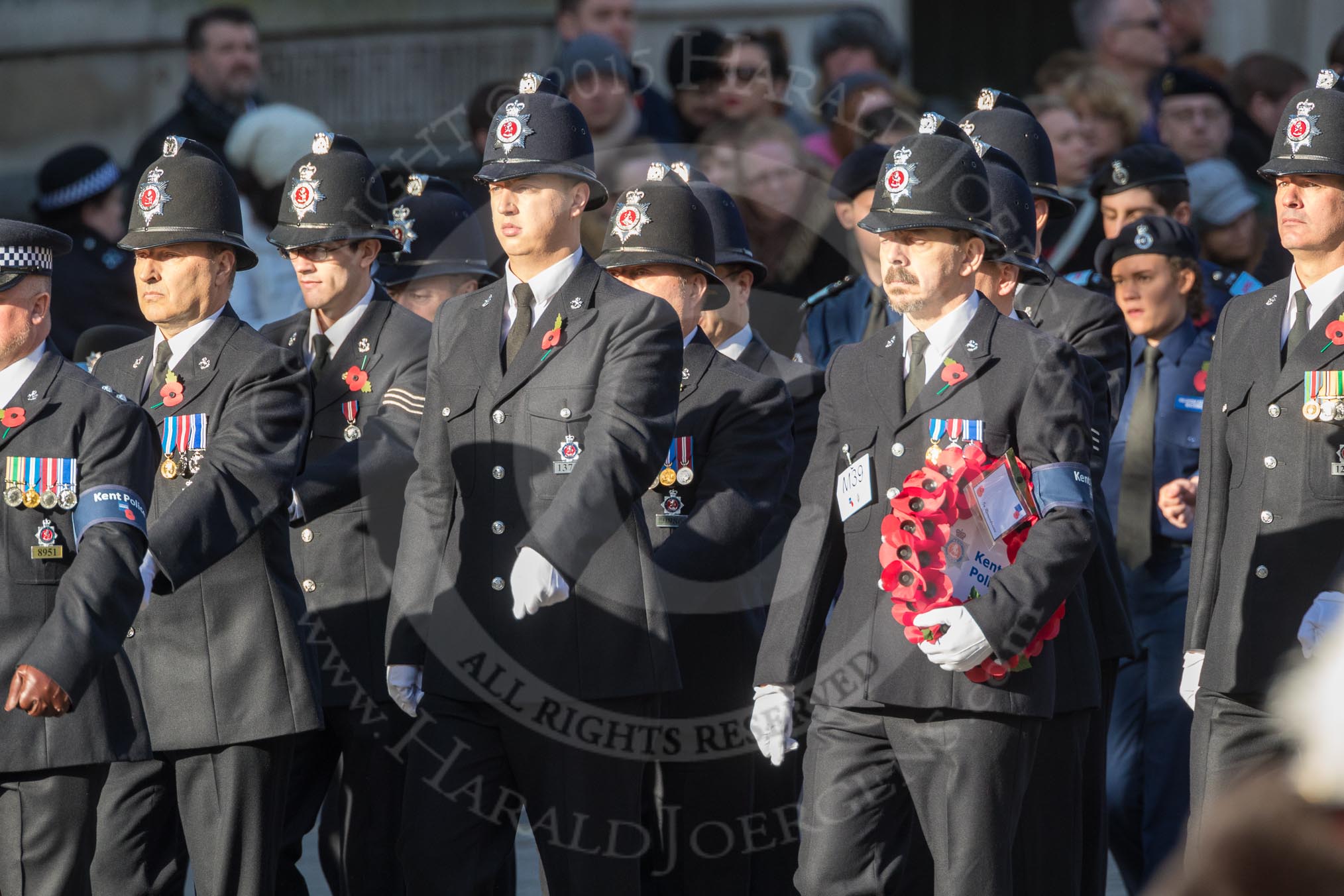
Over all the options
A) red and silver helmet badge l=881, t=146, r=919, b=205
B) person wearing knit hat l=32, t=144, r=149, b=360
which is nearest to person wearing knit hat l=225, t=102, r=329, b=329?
person wearing knit hat l=32, t=144, r=149, b=360

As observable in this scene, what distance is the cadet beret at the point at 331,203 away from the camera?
6.43 m

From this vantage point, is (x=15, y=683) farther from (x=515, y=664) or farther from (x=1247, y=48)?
(x=1247, y=48)

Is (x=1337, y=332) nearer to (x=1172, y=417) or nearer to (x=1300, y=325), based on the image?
(x=1300, y=325)

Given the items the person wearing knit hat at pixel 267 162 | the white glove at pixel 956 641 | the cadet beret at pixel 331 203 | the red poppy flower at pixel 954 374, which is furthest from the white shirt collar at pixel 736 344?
the person wearing knit hat at pixel 267 162

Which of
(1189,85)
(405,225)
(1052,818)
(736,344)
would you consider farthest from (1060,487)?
(1189,85)

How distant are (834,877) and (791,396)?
7.03ft

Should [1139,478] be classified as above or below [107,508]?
below

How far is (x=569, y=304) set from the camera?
5211 mm

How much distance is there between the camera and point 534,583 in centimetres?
474

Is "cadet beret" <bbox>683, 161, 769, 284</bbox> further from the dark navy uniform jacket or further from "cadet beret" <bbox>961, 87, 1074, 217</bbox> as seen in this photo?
the dark navy uniform jacket

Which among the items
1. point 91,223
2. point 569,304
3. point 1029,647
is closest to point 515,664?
point 569,304

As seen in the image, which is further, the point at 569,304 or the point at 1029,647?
the point at 569,304

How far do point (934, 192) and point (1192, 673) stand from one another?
143cm

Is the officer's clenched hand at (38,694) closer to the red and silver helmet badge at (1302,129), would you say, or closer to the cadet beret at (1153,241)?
the red and silver helmet badge at (1302,129)
